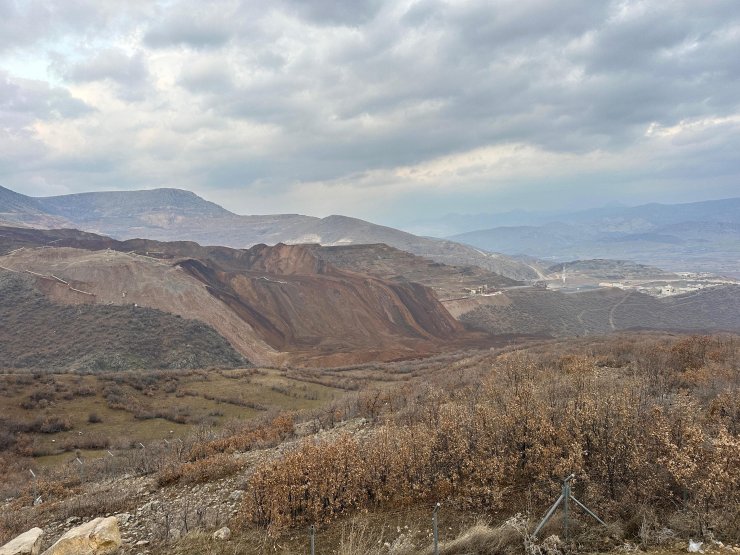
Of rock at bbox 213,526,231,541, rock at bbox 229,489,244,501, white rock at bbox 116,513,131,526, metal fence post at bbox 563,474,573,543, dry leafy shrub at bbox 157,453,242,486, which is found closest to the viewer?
metal fence post at bbox 563,474,573,543

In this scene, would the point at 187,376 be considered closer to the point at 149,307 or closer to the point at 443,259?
the point at 149,307

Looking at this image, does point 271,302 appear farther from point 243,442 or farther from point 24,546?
point 24,546

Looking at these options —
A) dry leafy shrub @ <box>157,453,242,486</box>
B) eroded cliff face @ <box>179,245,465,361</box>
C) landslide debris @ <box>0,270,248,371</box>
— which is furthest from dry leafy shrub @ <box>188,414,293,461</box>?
eroded cliff face @ <box>179,245,465,361</box>

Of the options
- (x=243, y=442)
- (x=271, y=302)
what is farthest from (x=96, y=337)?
(x=243, y=442)

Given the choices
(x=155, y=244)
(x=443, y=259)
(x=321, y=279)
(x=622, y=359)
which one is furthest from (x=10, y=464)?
(x=443, y=259)

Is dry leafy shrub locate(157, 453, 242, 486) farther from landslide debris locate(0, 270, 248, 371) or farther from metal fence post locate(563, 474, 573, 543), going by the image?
landslide debris locate(0, 270, 248, 371)

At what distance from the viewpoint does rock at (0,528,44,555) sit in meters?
7.26

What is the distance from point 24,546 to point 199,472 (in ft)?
12.8

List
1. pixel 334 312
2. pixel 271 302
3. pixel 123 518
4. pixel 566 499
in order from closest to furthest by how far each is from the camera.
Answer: pixel 566 499 < pixel 123 518 < pixel 271 302 < pixel 334 312

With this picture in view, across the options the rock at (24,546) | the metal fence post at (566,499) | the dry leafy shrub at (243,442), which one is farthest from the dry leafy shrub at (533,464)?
the dry leafy shrub at (243,442)

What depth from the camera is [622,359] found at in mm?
17016

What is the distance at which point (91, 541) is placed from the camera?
7.14 metres

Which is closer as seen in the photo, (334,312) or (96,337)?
(96,337)

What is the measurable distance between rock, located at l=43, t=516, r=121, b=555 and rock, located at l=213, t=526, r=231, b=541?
1.73 meters
